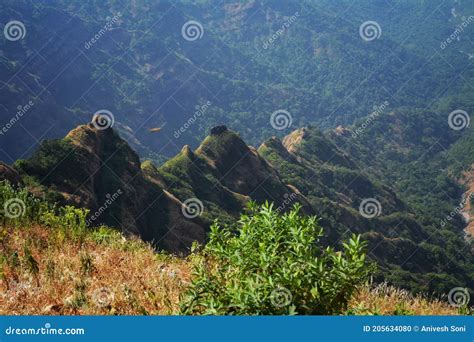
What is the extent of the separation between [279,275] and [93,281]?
3348mm

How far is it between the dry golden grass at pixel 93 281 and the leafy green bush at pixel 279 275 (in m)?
0.43

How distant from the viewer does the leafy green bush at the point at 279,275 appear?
4742mm

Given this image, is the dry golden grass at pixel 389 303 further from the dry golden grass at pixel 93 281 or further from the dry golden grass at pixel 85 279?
the dry golden grass at pixel 85 279

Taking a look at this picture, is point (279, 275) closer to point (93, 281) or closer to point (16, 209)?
point (93, 281)

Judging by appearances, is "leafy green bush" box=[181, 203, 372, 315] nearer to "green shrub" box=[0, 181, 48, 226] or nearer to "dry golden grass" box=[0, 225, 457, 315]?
"dry golden grass" box=[0, 225, 457, 315]

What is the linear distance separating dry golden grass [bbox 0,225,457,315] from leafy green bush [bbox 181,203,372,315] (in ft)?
1.40

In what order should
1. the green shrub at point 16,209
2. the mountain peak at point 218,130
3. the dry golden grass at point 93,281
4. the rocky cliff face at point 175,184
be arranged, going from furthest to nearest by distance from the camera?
the mountain peak at point 218,130
the rocky cliff face at point 175,184
the green shrub at point 16,209
the dry golden grass at point 93,281

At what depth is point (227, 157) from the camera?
292 ft

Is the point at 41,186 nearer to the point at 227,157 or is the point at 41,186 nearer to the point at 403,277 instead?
the point at 227,157

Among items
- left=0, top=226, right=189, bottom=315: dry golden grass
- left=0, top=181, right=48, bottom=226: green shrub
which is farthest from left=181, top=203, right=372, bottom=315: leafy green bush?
left=0, top=181, right=48, bottom=226: green shrub

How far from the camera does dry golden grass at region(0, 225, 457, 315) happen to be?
6.11 metres

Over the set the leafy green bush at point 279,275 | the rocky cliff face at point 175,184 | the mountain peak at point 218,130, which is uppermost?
the leafy green bush at point 279,275

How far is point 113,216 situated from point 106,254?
4714cm

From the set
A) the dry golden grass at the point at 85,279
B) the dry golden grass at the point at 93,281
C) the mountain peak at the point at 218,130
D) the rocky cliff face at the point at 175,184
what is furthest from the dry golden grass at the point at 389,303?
the mountain peak at the point at 218,130
